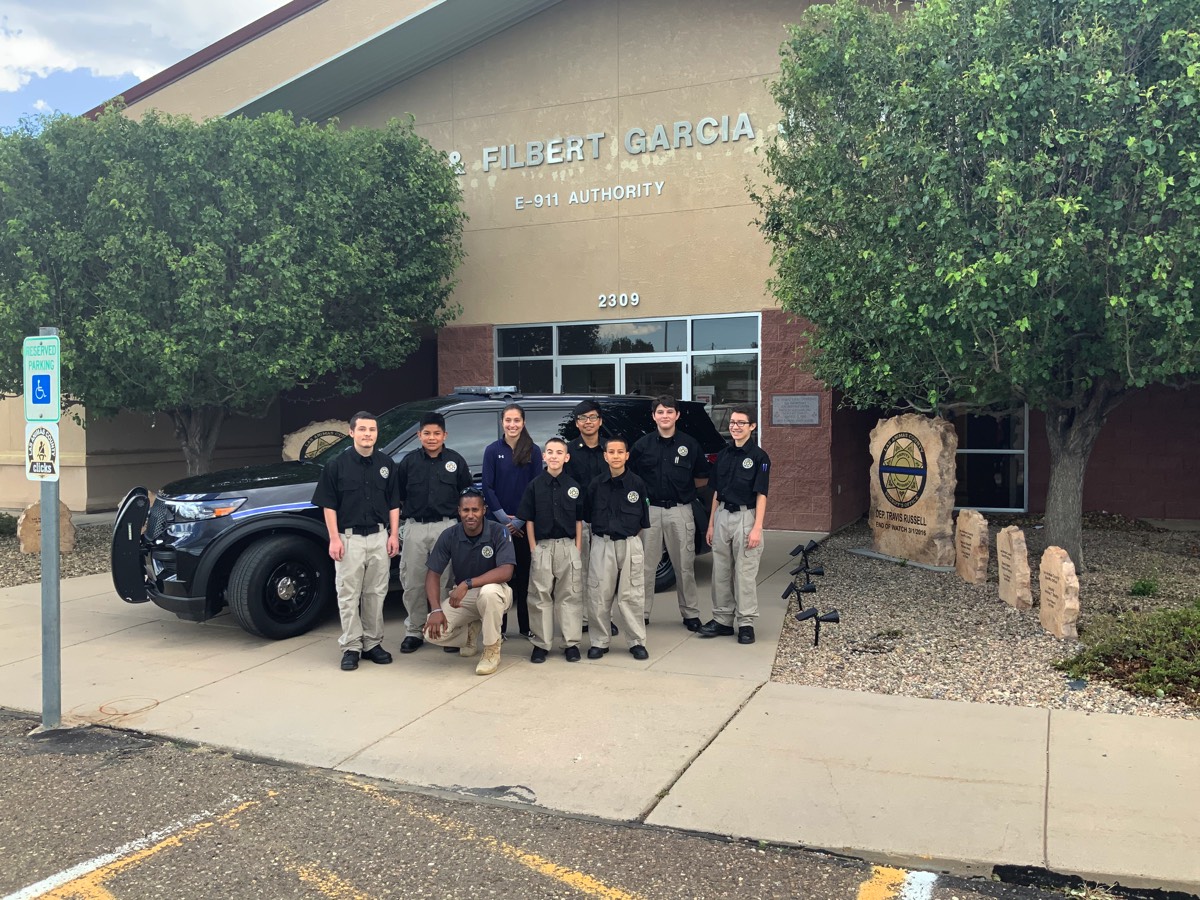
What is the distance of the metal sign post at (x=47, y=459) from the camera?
5.03 meters

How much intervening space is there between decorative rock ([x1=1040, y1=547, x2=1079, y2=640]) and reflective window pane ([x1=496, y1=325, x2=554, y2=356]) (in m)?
8.00

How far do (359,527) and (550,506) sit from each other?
4.25ft

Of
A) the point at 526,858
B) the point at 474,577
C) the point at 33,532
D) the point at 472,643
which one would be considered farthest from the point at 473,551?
the point at 33,532

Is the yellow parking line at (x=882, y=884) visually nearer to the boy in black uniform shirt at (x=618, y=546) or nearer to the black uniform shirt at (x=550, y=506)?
the boy in black uniform shirt at (x=618, y=546)

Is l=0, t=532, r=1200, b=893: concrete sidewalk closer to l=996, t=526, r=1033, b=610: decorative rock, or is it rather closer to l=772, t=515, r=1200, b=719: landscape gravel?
l=772, t=515, r=1200, b=719: landscape gravel

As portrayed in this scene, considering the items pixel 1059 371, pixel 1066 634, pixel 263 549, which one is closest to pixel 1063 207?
pixel 1059 371

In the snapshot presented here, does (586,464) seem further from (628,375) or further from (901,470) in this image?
(628,375)

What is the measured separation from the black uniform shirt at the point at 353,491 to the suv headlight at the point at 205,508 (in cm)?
92

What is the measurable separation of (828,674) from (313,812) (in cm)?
332

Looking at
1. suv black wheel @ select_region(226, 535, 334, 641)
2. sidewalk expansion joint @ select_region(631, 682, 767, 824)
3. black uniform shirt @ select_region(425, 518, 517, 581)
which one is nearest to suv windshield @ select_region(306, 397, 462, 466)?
suv black wheel @ select_region(226, 535, 334, 641)

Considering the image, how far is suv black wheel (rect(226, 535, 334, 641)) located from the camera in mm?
6633

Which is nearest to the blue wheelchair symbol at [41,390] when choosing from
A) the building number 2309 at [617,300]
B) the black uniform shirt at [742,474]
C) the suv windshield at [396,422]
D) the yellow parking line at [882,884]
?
the suv windshield at [396,422]

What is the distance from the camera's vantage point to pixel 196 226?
1011 cm

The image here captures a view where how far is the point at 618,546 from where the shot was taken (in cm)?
631
